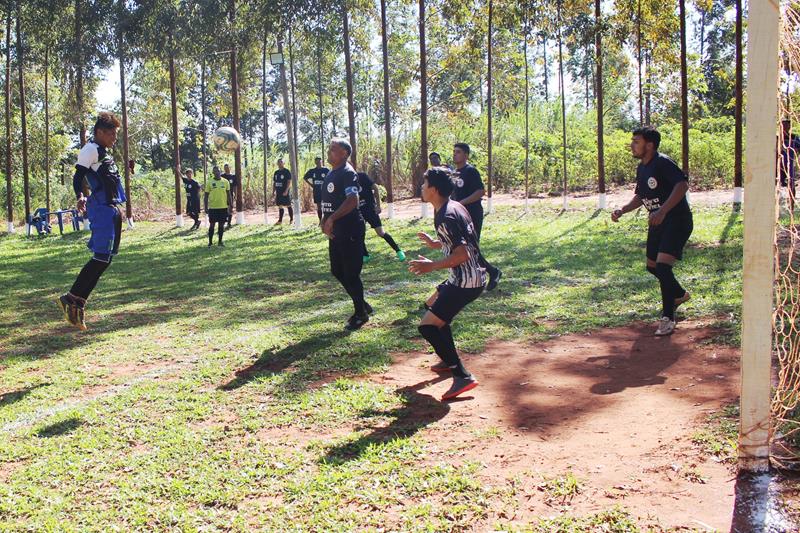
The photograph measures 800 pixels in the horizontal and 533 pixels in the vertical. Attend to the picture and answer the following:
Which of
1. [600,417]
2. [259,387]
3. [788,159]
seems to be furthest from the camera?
[259,387]

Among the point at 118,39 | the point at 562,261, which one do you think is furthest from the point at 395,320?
the point at 118,39

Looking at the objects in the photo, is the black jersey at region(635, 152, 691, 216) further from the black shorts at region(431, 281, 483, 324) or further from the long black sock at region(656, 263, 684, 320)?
the black shorts at region(431, 281, 483, 324)

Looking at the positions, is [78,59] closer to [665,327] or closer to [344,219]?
[344,219]

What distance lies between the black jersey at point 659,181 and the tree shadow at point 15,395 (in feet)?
18.8

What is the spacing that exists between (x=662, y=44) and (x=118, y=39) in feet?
53.4

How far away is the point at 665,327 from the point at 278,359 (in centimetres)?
366

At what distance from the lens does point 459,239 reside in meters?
5.26

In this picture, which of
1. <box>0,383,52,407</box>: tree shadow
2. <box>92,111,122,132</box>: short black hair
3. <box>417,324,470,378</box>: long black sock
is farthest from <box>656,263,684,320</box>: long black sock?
<box>0,383,52,407</box>: tree shadow

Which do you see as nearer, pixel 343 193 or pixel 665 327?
pixel 665 327

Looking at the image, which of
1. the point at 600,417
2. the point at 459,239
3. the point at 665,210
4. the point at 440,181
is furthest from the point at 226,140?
the point at 600,417

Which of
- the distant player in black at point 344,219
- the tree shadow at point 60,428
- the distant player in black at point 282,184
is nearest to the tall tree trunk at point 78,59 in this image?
the distant player in black at point 282,184

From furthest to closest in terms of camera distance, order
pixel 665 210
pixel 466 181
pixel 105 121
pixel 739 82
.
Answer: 1. pixel 739 82
2. pixel 466 181
3. pixel 665 210
4. pixel 105 121

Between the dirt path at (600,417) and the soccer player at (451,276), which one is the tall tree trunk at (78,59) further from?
the soccer player at (451,276)

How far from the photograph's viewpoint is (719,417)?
4.62 meters
